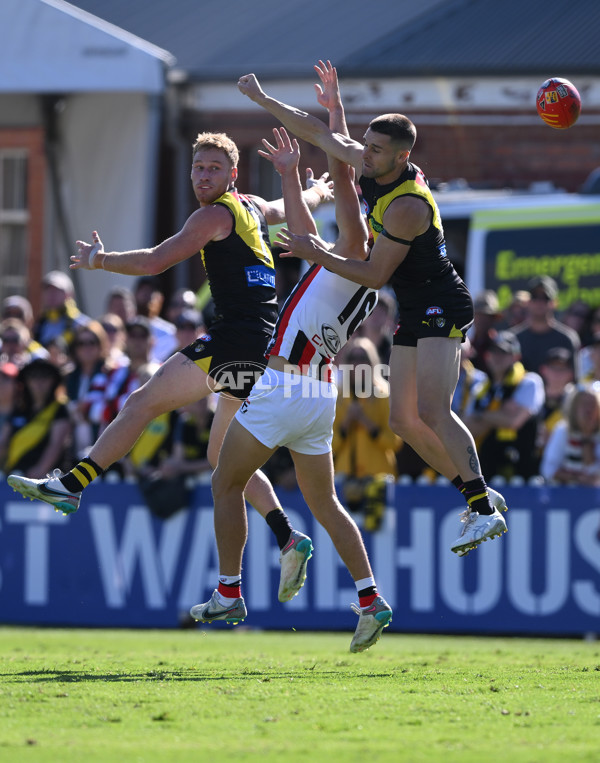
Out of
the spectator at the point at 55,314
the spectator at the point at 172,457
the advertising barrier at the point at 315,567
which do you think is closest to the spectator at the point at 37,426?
the advertising barrier at the point at 315,567

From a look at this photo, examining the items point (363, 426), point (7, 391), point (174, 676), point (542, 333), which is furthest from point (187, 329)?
point (174, 676)

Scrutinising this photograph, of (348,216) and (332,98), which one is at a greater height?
(332,98)

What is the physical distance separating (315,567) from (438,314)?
4.87 meters

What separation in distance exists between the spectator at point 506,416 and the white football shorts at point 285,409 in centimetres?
458

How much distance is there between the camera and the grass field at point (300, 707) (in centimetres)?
580

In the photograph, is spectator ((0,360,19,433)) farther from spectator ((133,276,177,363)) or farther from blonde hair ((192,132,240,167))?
blonde hair ((192,132,240,167))

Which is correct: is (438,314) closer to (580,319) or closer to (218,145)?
(218,145)

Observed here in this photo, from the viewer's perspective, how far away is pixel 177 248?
7645 mm

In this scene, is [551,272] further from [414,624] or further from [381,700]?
[381,700]

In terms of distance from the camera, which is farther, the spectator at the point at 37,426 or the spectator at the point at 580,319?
the spectator at the point at 580,319

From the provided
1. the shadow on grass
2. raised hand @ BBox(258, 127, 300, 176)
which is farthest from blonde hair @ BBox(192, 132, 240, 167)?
the shadow on grass

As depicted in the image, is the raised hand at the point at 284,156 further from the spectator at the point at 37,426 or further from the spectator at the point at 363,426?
the spectator at the point at 37,426

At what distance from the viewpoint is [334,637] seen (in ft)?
41.0

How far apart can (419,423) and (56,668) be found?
2480mm
